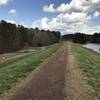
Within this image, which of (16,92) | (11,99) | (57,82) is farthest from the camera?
(57,82)

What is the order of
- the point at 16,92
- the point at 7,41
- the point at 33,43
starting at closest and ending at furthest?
1. the point at 16,92
2. the point at 7,41
3. the point at 33,43

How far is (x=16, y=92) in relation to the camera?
1176cm

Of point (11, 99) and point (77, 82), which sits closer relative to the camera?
point (11, 99)

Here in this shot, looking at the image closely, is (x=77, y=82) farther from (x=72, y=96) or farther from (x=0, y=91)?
(x=0, y=91)

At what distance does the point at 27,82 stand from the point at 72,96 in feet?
12.4

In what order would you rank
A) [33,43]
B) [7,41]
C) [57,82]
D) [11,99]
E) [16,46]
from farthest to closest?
[33,43] < [16,46] < [7,41] < [57,82] < [11,99]

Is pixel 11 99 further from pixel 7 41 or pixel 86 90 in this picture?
pixel 7 41

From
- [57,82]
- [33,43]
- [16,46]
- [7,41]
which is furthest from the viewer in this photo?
[33,43]

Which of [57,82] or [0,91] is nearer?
[0,91]

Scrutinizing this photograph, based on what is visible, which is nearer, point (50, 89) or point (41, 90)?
point (41, 90)

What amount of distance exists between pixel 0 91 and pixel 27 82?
86.8 inches

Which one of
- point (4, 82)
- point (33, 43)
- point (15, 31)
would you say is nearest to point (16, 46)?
point (15, 31)

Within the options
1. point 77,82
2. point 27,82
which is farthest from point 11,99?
point 77,82

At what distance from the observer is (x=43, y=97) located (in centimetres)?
1078
